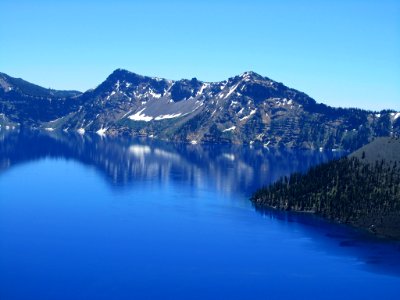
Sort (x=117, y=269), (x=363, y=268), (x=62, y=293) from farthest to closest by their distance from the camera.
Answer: (x=363, y=268), (x=117, y=269), (x=62, y=293)

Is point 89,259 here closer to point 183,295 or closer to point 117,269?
point 117,269

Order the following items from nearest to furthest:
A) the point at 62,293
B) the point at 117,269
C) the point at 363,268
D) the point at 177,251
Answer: the point at 62,293, the point at 117,269, the point at 363,268, the point at 177,251

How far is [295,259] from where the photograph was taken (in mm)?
192000

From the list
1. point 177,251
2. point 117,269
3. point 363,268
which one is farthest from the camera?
point 177,251

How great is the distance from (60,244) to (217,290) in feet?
229

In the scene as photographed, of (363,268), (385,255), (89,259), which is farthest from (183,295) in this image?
(385,255)

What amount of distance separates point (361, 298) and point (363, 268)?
90.9 ft

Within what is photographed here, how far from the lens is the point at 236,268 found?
586 feet

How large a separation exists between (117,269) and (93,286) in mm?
16908

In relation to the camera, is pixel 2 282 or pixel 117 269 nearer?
pixel 2 282

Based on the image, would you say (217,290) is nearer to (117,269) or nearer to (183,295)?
(183,295)

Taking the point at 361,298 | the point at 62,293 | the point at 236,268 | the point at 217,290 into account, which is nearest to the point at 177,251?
the point at 236,268

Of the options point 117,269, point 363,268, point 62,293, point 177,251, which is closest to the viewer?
point 62,293

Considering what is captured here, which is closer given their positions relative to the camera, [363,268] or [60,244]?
[363,268]
